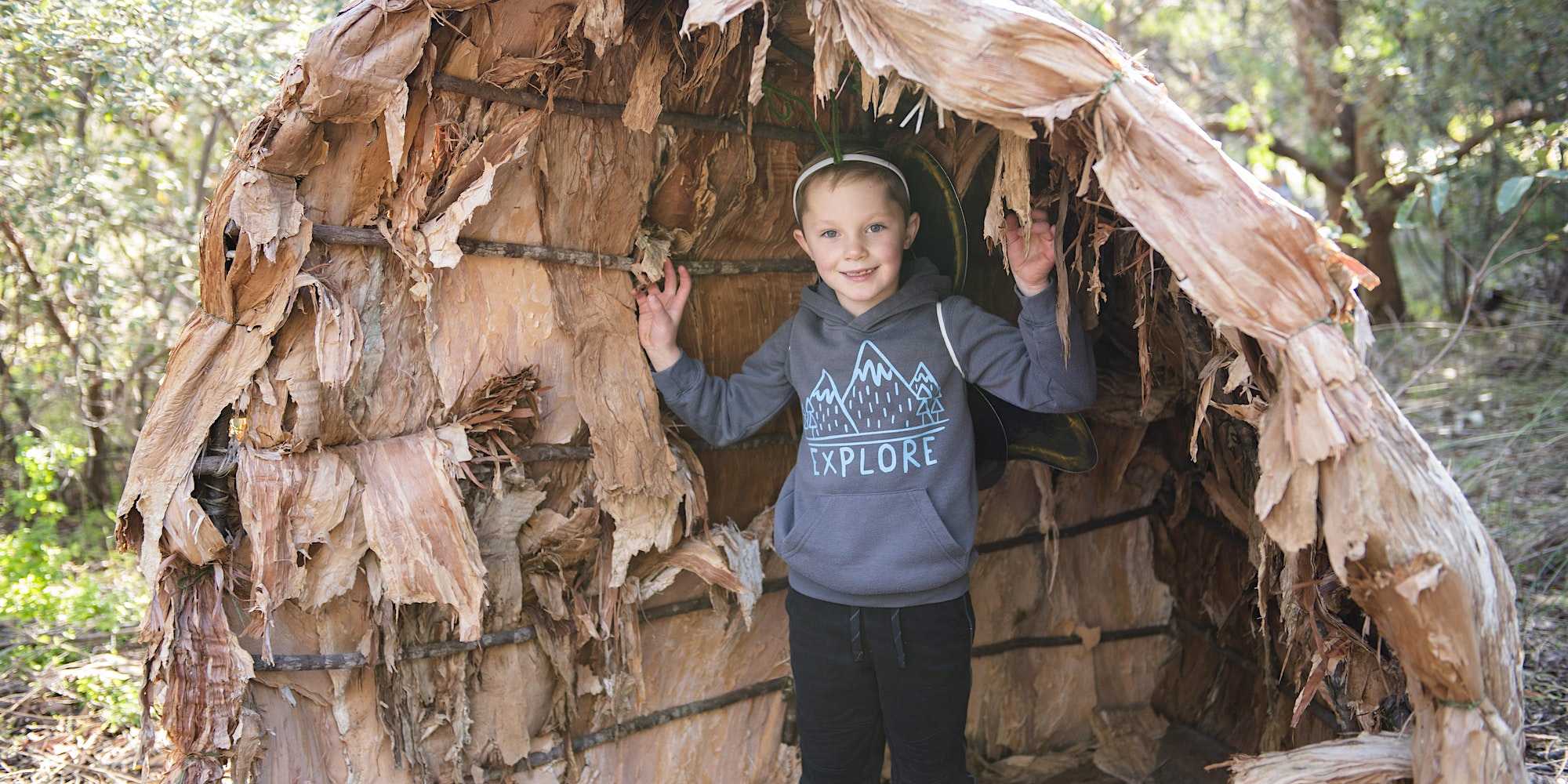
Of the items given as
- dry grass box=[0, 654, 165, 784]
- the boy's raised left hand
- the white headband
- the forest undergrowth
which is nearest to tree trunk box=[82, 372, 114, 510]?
the forest undergrowth

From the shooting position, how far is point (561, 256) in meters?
2.18

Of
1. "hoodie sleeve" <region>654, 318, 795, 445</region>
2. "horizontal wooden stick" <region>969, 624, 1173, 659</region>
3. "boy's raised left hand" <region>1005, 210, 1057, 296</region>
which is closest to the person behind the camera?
"boy's raised left hand" <region>1005, 210, 1057, 296</region>

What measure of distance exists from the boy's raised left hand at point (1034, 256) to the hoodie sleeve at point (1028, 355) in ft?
0.07

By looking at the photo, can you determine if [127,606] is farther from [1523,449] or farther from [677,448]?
[1523,449]

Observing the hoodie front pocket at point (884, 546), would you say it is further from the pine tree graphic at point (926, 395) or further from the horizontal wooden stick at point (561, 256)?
the horizontal wooden stick at point (561, 256)

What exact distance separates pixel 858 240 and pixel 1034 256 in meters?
0.38

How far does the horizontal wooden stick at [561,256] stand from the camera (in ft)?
6.39

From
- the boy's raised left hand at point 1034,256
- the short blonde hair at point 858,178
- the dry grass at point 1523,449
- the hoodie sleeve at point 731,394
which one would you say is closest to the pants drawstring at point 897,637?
the hoodie sleeve at point 731,394

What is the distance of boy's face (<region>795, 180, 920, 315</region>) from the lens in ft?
6.66

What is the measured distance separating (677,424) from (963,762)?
0.99m

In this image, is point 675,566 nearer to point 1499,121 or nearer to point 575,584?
point 575,584

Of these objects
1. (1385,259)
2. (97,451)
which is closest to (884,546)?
(97,451)

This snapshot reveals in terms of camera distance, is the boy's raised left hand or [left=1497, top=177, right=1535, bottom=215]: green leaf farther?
[left=1497, top=177, right=1535, bottom=215]: green leaf

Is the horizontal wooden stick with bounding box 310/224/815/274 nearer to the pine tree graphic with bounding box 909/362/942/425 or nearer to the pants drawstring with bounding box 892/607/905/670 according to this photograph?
the pine tree graphic with bounding box 909/362/942/425
